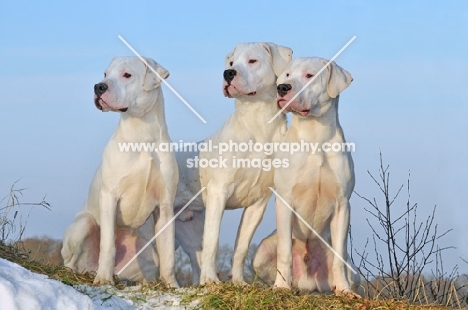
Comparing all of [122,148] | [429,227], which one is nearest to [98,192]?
[122,148]

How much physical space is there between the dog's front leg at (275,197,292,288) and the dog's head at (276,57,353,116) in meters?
0.98

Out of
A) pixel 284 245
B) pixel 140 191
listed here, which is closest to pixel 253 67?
pixel 140 191

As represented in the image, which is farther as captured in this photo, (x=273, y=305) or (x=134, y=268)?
(x=134, y=268)

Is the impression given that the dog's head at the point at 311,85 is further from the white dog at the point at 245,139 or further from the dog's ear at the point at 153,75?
the dog's ear at the point at 153,75

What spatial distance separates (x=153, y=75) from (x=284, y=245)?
7.20 feet

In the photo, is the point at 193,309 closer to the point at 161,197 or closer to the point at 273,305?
the point at 273,305

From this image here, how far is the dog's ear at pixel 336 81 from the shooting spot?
9.63m

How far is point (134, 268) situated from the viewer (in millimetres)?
10555

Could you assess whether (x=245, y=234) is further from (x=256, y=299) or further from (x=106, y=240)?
(x=256, y=299)

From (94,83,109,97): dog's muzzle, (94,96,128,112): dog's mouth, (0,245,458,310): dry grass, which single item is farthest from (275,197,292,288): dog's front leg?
(94,83,109,97): dog's muzzle

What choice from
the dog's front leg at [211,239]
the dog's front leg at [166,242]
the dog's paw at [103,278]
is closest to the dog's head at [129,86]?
the dog's front leg at [166,242]

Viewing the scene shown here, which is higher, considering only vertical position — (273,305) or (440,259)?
(440,259)

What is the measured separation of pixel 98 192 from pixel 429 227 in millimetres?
3550

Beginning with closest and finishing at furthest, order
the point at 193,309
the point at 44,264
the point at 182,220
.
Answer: the point at 193,309
the point at 44,264
the point at 182,220
